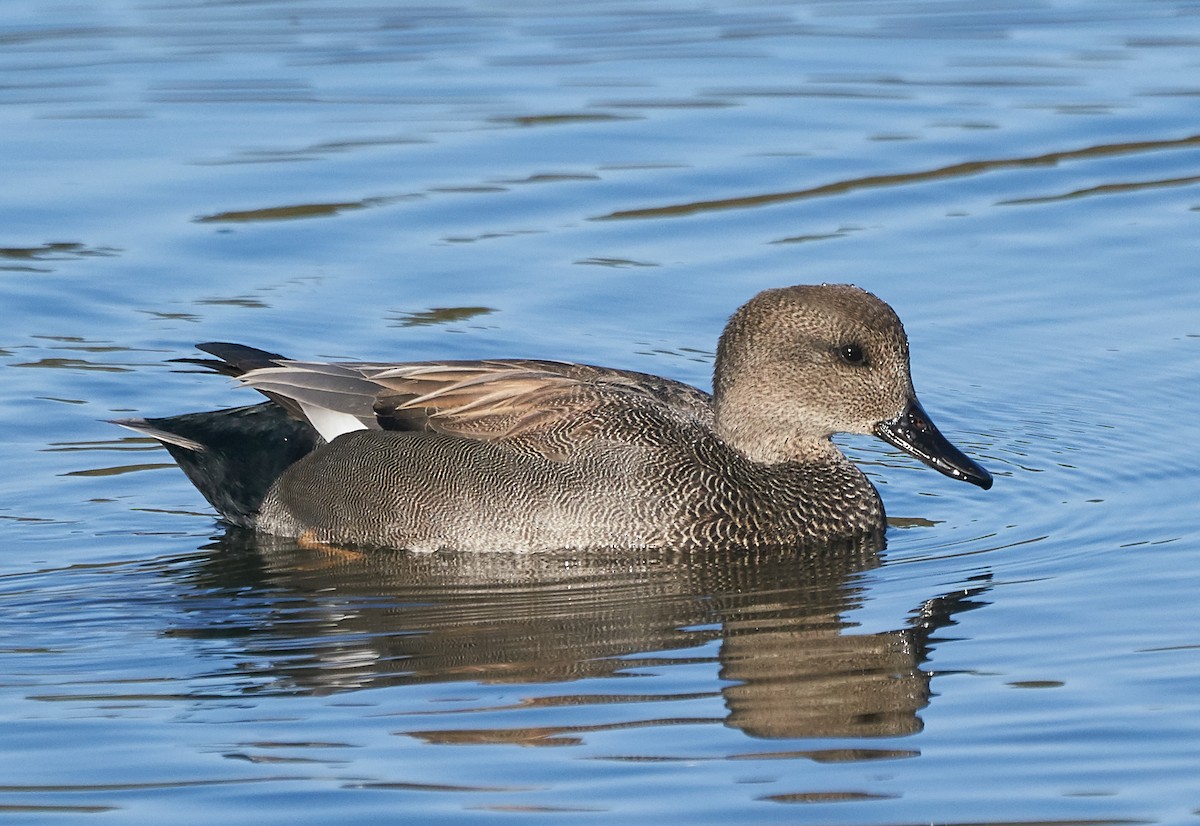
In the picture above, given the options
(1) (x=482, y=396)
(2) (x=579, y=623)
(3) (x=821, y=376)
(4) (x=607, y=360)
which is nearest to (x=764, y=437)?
(3) (x=821, y=376)

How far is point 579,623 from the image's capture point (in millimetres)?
7184

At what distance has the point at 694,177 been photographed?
13195 mm

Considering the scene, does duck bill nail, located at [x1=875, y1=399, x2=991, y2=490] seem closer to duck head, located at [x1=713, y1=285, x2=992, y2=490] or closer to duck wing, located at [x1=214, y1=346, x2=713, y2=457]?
duck head, located at [x1=713, y1=285, x2=992, y2=490]

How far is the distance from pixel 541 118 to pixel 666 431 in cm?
650

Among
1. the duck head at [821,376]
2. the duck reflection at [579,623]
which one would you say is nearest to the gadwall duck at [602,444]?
the duck head at [821,376]

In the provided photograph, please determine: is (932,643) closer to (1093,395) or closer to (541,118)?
(1093,395)

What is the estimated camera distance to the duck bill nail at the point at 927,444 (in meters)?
8.24

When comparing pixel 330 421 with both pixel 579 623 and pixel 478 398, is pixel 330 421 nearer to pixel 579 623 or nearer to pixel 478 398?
pixel 478 398

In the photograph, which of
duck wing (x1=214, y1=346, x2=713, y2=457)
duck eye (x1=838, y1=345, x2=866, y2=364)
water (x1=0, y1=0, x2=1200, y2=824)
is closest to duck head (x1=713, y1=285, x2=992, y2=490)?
duck eye (x1=838, y1=345, x2=866, y2=364)

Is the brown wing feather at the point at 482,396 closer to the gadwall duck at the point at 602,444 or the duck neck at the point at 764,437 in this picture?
the gadwall duck at the point at 602,444

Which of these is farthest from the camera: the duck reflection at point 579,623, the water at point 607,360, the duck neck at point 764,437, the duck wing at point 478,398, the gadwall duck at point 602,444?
the duck neck at point 764,437

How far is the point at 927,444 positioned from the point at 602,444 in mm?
1202

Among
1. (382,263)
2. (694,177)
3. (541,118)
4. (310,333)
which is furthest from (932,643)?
(541,118)

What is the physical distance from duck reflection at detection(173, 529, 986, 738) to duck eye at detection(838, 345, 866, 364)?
68 centimetres
